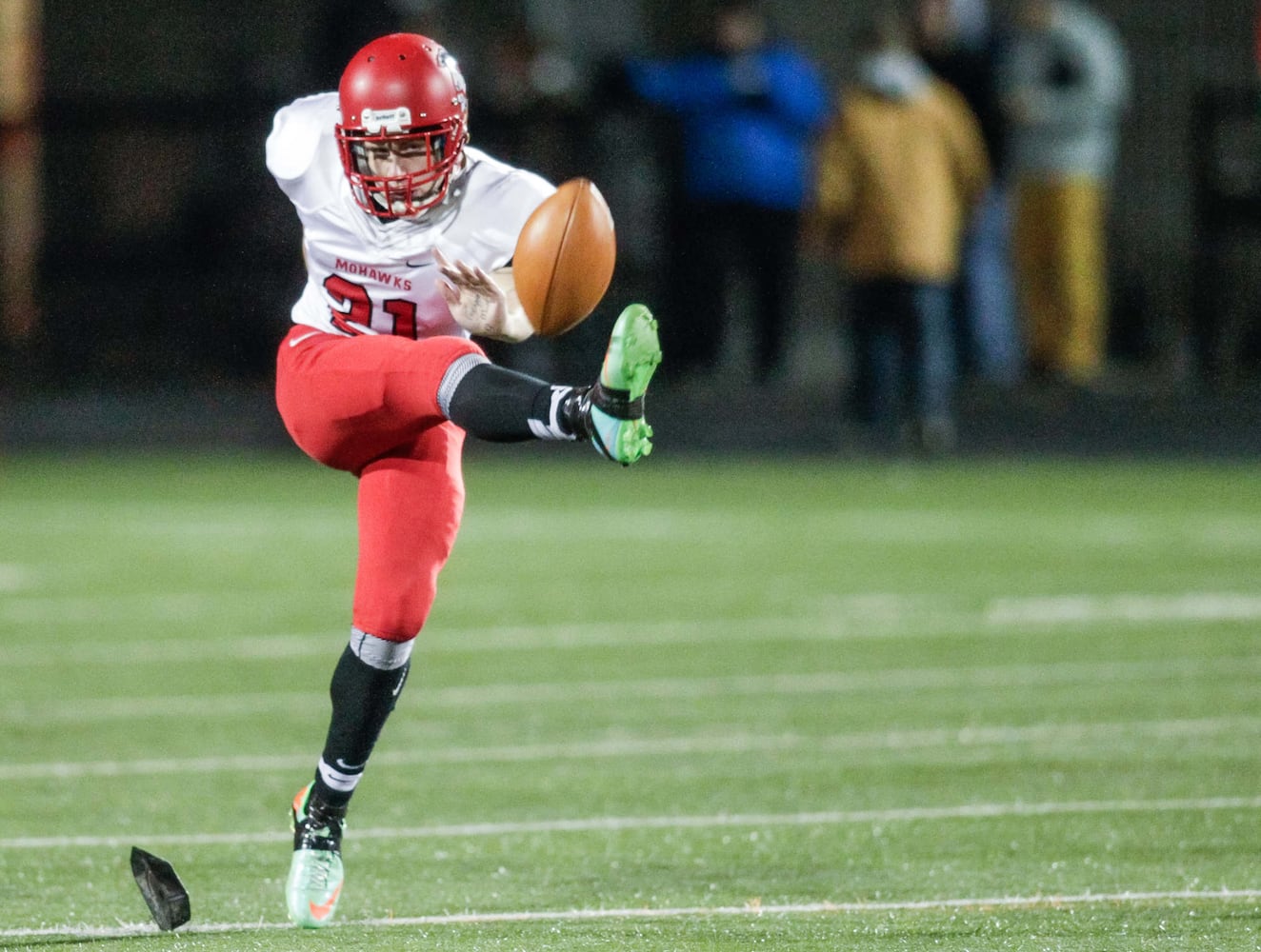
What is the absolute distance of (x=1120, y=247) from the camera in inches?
619

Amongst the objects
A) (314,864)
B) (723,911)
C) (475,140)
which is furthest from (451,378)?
(475,140)

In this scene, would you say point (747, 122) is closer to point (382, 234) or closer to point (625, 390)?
point (382, 234)

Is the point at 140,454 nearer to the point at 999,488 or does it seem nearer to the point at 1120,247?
the point at 999,488

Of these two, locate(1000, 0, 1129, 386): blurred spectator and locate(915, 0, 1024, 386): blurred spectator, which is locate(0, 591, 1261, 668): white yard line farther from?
locate(915, 0, 1024, 386): blurred spectator

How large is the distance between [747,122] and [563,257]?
915 cm

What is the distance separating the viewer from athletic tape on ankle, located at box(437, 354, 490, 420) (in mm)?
4301

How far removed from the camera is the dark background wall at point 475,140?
14.7 metres

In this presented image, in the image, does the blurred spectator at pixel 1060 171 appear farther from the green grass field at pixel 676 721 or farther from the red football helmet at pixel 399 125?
the red football helmet at pixel 399 125

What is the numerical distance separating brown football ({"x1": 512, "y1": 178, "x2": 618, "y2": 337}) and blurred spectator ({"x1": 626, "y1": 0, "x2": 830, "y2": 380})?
860cm

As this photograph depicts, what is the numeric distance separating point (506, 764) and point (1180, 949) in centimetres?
243

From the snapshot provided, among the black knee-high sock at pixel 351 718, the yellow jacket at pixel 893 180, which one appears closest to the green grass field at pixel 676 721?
the black knee-high sock at pixel 351 718

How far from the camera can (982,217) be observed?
1395 cm

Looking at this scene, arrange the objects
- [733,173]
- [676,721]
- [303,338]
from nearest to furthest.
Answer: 1. [303,338]
2. [676,721]
3. [733,173]

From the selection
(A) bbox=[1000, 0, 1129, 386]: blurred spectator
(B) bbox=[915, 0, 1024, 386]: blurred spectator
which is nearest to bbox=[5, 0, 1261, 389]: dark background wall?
(A) bbox=[1000, 0, 1129, 386]: blurred spectator
